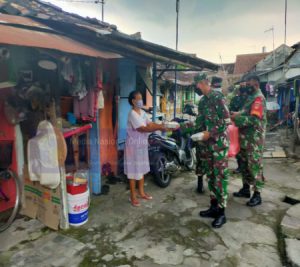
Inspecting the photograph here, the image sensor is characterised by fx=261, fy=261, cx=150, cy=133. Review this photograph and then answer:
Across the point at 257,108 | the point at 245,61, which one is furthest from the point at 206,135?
the point at 245,61

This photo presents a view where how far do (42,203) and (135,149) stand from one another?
1496 millimetres

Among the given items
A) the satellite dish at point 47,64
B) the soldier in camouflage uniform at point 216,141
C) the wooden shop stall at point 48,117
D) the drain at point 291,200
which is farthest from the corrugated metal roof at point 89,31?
the drain at point 291,200

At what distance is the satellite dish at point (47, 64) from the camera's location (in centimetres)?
308

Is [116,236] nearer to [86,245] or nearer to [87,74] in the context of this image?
[86,245]

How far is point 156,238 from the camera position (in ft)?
10.7

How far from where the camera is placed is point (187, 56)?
5105 mm

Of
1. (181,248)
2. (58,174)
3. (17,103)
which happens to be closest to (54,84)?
(17,103)

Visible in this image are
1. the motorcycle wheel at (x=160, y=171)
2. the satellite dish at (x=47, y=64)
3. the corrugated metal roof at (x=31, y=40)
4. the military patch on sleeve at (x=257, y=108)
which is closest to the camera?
the corrugated metal roof at (x=31, y=40)

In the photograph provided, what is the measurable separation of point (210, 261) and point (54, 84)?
283cm

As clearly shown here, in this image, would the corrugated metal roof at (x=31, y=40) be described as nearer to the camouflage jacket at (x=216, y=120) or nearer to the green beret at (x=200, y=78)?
the green beret at (x=200, y=78)

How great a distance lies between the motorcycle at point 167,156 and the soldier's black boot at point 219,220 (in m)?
1.57

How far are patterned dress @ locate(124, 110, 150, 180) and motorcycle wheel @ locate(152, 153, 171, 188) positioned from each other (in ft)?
2.37

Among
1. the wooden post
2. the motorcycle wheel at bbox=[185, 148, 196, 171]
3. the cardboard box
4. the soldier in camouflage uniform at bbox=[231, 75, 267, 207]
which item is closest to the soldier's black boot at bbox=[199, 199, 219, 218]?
the soldier in camouflage uniform at bbox=[231, 75, 267, 207]

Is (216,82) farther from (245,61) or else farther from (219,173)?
(245,61)
